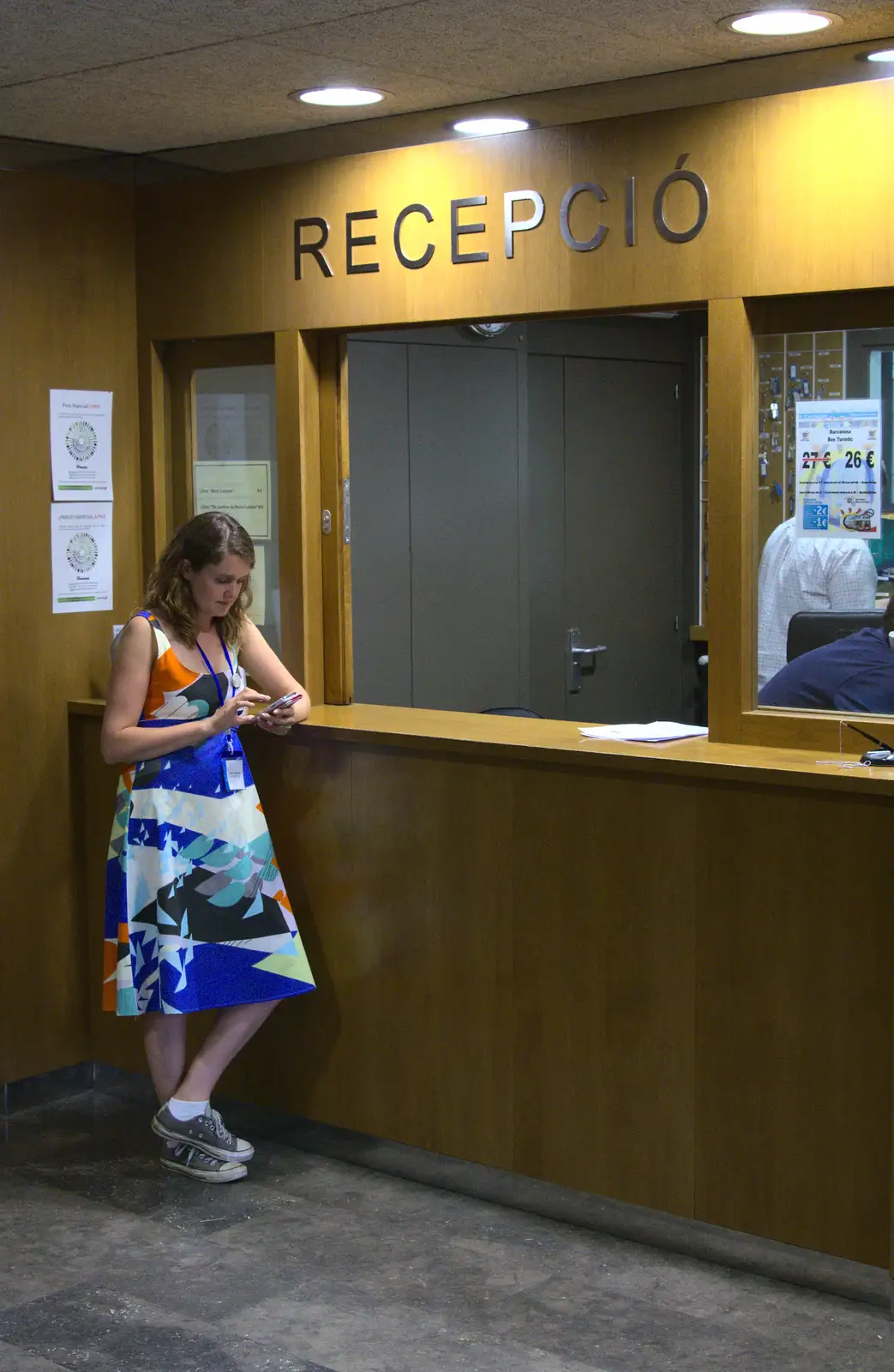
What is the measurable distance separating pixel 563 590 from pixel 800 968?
3.98 meters

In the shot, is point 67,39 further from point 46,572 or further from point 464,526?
point 464,526

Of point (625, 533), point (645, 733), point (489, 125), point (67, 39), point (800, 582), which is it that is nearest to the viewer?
point (67, 39)

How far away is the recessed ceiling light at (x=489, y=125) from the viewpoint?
13.6 feet

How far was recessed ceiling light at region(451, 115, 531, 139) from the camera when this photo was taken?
4133mm

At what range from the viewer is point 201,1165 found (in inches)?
173

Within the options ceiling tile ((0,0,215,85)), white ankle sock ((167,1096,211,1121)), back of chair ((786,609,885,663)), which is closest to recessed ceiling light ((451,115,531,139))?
ceiling tile ((0,0,215,85))

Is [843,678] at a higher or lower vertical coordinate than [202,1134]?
higher

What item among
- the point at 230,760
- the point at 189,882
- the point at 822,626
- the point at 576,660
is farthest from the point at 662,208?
the point at 576,660

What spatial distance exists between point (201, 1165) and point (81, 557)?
5.88ft

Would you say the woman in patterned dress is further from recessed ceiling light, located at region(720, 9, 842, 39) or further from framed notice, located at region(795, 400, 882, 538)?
recessed ceiling light, located at region(720, 9, 842, 39)

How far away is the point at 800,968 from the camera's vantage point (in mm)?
3623

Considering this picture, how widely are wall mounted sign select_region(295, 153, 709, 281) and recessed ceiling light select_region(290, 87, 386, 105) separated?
300mm

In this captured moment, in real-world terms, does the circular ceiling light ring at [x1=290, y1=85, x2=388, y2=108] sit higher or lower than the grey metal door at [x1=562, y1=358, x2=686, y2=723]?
higher

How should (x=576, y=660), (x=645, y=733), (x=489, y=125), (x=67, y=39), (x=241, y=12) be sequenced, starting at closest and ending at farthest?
(x=241, y=12), (x=67, y=39), (x=645, y=733), (x=489, y=125), (x=576, y=660)
